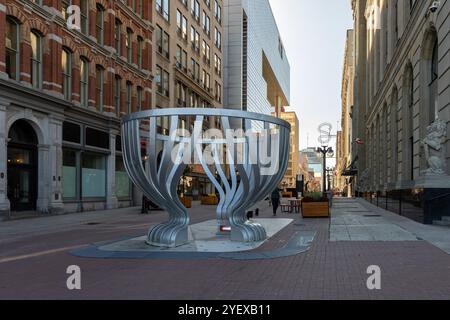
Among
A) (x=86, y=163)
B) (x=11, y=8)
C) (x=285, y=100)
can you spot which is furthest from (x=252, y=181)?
(x=285, y=100)

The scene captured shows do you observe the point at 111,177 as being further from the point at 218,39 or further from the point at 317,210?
the point at 218,39

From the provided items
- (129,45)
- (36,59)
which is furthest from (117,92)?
(36,59)

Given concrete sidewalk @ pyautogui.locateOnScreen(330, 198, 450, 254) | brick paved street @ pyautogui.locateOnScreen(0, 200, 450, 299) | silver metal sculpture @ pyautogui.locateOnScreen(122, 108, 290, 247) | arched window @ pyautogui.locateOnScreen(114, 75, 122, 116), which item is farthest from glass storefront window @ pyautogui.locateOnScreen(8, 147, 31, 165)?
concrete sidewalk @ pyautogui.locateOnScreen(330, 198, 450, 254)

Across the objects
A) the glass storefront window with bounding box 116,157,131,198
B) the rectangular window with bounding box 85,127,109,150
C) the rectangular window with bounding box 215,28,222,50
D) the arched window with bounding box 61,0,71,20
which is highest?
the rectangular window with bounding box 215,28,222,50

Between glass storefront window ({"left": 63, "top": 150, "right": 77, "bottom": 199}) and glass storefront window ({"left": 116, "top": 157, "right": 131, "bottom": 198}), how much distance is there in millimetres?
6087

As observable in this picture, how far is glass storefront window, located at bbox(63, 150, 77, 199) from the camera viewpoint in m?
29.0

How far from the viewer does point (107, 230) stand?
18.5 metres

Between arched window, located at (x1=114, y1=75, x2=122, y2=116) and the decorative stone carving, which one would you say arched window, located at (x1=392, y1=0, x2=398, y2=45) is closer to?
Result: the decorative stone carving

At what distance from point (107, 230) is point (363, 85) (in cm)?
5659

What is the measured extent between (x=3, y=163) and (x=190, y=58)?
35596mm

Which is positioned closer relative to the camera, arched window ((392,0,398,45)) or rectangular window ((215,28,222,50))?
arched window ((392,0,398,45))

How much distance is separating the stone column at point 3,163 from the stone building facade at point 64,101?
0.14 ft

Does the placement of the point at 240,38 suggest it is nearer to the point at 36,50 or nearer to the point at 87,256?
the point at 36,50

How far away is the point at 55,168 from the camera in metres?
27.3
